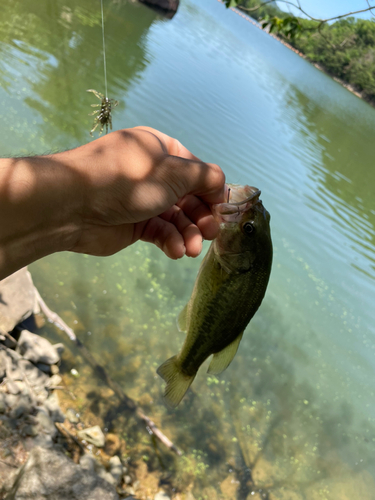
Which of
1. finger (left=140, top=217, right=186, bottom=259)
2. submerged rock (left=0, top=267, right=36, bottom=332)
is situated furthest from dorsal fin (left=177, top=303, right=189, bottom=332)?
submerged rock (left=0, top=267, right=36, bottom=332)

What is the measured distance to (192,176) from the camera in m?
2.10

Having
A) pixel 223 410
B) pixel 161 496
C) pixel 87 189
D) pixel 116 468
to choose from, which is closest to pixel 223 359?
pixel 87 189

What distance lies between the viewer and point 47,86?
36.2 feet

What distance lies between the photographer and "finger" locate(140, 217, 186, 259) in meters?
2.46

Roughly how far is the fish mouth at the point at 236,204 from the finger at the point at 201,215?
2.5 inches

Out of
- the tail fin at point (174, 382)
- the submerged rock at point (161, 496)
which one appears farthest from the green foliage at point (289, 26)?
the submerged rock at point (161, 496)

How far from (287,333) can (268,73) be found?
2660 centimetres

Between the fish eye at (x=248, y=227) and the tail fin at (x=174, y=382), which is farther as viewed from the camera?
the tail fin at (x=174, y=382)

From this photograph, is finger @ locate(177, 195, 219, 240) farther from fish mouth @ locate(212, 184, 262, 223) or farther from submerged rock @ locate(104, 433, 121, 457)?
submerged rock @ locate(104, 433, 121, 457)

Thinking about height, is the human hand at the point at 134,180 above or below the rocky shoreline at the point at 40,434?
above

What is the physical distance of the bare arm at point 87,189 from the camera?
5.99 ft

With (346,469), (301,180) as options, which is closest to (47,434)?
(346,469)

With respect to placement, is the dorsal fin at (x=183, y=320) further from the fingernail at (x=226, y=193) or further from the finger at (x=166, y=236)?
the fingernail at (x=226, y=193)

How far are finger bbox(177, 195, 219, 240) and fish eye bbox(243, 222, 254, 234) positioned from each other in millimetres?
203
